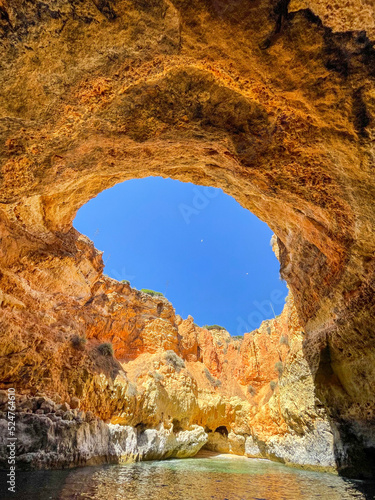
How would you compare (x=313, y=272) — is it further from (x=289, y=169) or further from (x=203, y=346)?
(x=203, y=346)

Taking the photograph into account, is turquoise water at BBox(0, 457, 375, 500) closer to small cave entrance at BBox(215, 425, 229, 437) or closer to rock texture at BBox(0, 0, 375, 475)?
rock texture at BBox(0, 0, 375, 475)

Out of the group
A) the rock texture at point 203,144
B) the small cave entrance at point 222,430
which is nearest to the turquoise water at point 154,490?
the rock texture at point 203,144

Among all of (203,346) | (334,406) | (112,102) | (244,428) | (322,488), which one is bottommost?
(244,428)

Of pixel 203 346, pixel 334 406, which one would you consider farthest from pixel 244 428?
pixel 334 406

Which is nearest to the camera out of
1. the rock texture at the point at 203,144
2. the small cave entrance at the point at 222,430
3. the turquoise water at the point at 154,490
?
the rock texture at the point at 203,144

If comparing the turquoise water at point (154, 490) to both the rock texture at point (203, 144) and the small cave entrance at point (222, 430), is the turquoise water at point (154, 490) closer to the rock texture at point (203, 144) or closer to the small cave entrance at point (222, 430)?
the rock texture at point (203, 144)

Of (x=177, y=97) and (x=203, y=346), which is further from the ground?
(x=177, y=97)

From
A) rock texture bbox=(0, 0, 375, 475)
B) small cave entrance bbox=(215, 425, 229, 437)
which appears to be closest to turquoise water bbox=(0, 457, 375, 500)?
rock texture bbox=(0, 0, 375, 475)

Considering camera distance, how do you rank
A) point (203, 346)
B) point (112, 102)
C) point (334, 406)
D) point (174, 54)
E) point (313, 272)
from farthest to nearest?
point (203, 346) → point (334, 406) → point (313, 272) → point (112, 102) → point (174, 54)

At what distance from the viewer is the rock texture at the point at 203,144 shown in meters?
3.57

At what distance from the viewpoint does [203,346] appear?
117 ft

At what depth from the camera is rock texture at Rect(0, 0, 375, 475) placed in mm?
3572

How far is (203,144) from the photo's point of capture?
6504 millimetres

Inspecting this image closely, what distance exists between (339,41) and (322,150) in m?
1.88
